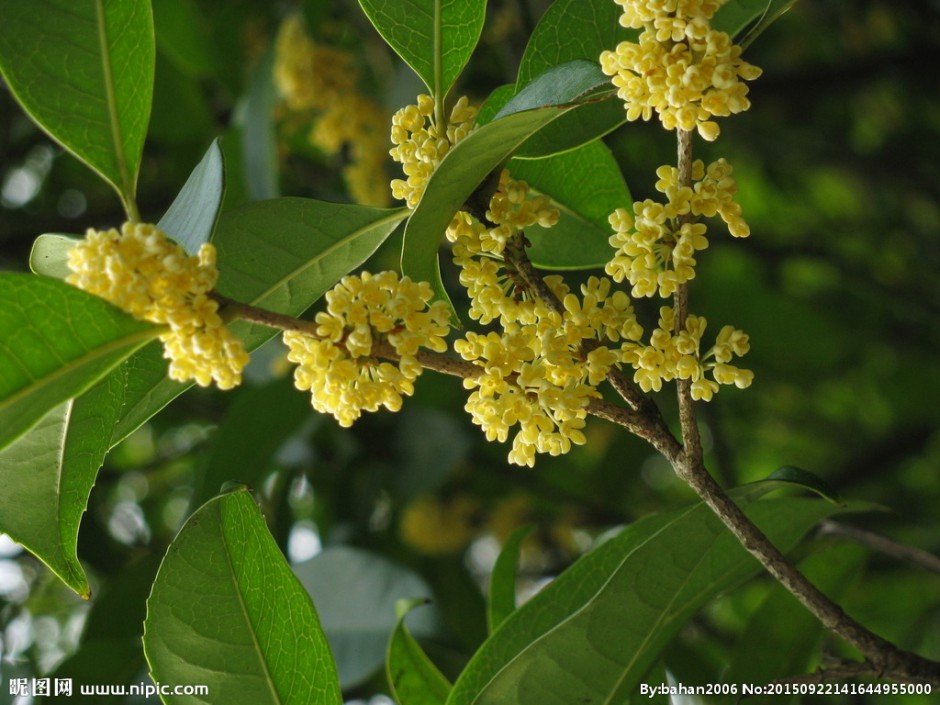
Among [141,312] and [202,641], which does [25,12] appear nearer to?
[141,312]

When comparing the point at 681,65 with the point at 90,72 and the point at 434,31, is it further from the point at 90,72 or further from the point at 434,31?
Result: the point at 90,72

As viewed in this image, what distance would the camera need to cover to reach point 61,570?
104cm

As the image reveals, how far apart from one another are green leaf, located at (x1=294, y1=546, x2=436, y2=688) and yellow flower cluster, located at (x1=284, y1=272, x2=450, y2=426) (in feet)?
3.18

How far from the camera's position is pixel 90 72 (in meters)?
1.07

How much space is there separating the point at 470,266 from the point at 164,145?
2.18 m

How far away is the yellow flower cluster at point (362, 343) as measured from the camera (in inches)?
34.9

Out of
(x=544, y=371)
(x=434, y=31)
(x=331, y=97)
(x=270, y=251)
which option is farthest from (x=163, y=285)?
(x=331, y=97)

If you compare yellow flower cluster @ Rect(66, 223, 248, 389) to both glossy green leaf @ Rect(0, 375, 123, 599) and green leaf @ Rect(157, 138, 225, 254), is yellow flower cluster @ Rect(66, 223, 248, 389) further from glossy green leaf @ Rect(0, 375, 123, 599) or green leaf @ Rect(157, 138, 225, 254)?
glossy green leaf @ Rect(0, 375, 123, 599)

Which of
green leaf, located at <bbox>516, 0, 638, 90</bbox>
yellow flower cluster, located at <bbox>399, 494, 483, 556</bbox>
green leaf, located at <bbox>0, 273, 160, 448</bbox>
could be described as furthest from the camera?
yellow flower cluster, located at <bbox>399, 494, 483, 556</bbox>

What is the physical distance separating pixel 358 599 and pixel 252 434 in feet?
1.40

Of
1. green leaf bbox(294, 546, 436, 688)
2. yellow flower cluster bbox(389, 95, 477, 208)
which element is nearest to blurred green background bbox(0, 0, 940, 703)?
green leaf bbox(294, 546, 436, 688)

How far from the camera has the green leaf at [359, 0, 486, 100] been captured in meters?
1.11

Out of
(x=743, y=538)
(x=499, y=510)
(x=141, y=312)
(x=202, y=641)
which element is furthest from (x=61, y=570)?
(x=499, y=510)

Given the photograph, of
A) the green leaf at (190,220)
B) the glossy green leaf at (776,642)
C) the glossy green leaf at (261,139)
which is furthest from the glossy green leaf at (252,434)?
the glossy green leaf at (776,642)
